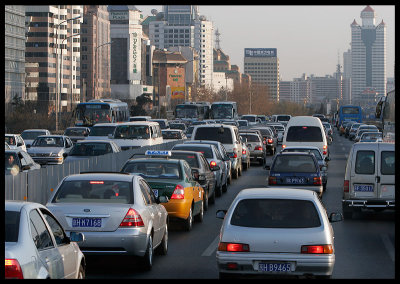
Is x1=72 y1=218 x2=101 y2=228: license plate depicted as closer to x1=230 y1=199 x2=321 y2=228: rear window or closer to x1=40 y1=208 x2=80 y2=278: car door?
x1=230 y1=199 x2=321 y2=228: rear window

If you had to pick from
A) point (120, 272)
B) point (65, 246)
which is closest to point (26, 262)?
point (65, 246)

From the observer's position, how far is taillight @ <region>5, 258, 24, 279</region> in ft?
25.2

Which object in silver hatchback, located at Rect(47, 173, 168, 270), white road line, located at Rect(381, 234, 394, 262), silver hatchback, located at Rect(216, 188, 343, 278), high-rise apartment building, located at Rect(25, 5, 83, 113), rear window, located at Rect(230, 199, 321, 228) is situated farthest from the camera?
high-rise apartment building, located at Rect(25, 5, 83, 113)

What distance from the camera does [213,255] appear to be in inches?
578

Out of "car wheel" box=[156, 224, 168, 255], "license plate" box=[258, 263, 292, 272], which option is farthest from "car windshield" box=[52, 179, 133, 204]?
"license plate" box=[258, 263, 292, 272]

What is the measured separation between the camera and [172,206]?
56.7ft

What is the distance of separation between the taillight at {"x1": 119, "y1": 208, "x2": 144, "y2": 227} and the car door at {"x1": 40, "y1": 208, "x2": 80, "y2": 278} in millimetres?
2672

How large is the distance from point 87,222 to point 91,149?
63.3ft

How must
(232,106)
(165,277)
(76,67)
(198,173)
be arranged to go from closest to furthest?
1. (165,277)
2. (198,173)
3. (232,106)
4. (76,67)

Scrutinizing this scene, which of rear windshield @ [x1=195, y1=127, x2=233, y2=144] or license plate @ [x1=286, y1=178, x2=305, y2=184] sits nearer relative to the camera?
license plate @ [x1=286, y1=178, x2=305, y2=184]

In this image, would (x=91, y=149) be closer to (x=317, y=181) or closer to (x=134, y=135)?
(x=134, y=135)

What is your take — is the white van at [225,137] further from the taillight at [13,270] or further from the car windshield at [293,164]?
the taillight at [13,270]
